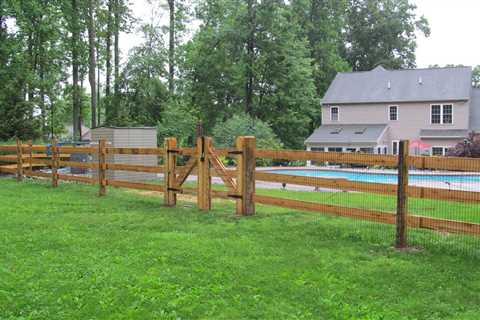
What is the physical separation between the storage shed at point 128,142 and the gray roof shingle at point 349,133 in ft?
64.7

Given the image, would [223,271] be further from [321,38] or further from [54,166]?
[321,38]

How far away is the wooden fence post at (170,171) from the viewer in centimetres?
937

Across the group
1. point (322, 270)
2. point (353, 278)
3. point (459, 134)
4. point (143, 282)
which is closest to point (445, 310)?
point (353, 278)

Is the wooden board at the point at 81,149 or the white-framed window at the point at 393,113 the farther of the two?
the white-framed window at the point at 393,113

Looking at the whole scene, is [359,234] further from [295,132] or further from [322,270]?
[295,132]

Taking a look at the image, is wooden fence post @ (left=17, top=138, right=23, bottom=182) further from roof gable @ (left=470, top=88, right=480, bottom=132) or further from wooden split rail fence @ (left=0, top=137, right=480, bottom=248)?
roof gable @ (left=470, top=88, right=480, bottom=132)

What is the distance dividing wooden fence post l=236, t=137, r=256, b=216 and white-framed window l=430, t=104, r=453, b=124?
28.1 meters

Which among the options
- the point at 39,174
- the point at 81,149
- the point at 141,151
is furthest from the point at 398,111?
the point at 141,151

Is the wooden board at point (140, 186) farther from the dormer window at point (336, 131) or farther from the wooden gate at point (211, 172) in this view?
the dormer window at point (336, 131)

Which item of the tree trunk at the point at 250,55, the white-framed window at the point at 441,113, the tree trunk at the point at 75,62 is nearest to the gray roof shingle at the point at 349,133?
the white-framed window at the point at 441,113

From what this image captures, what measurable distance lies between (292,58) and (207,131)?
855 centimetres

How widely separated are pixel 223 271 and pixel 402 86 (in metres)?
32.7

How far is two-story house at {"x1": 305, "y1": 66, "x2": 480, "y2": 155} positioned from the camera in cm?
3231

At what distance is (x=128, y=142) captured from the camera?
1549 cm
